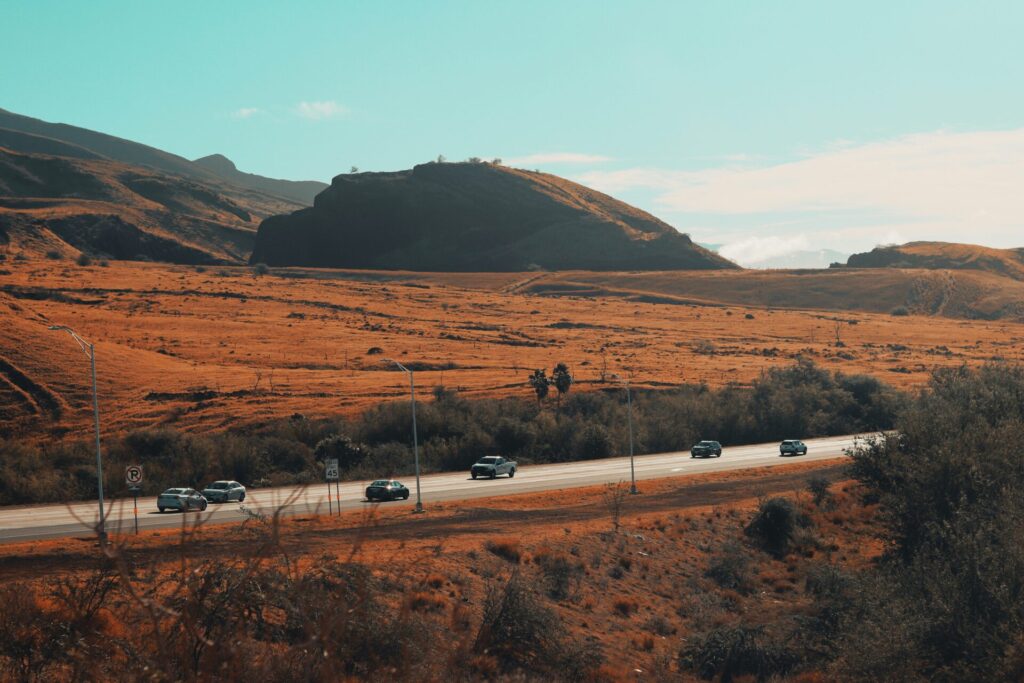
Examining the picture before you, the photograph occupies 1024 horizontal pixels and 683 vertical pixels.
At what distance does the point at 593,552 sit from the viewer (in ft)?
108

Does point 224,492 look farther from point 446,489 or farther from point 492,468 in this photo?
point 492,468

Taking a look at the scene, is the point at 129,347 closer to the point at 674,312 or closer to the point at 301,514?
the point at 301,514

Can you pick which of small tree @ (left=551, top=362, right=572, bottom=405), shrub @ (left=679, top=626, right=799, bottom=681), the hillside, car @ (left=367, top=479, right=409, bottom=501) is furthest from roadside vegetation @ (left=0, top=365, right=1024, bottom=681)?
the hillside

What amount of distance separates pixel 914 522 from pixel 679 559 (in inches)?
344

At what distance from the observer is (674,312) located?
483 ft

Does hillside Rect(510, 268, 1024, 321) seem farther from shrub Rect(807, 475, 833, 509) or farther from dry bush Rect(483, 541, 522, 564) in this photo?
dry bush Rect(483, 541, 522, 564)

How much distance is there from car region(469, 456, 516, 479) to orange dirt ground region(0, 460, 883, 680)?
9.23 m

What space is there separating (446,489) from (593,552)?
55.9ft

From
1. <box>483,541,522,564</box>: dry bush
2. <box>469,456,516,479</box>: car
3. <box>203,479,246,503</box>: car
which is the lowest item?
<box>469,456,516,479</box>: car

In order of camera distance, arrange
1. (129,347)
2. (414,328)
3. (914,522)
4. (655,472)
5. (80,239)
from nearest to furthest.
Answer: (914,522) < (655,472) < (129,347) < (414,328) < (80,239)

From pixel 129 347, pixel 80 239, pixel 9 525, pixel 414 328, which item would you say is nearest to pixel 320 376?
pixel 129 347

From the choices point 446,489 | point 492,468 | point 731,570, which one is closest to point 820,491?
point 731,570

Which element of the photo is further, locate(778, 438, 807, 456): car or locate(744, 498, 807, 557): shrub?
locate(778, 438, 807, 456): car

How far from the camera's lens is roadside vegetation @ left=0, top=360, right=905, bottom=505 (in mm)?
54812
